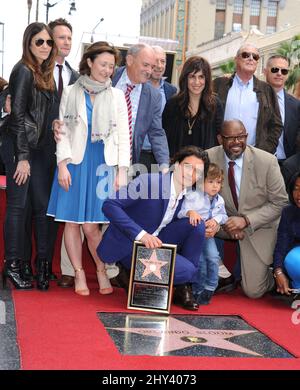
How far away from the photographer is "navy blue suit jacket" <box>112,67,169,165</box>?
542cm

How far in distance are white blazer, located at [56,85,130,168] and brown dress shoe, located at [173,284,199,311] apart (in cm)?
102

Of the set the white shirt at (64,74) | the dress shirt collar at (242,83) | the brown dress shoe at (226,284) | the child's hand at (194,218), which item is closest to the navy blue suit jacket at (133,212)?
the child's hand at (194,218)

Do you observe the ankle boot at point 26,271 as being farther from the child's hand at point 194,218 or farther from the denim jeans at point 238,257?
the denim jeans at point 238,257

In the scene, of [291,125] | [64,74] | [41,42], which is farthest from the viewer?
[291,125]

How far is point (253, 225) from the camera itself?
527cm

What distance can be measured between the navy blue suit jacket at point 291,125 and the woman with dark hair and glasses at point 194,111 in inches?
33.2

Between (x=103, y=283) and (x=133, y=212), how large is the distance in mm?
671

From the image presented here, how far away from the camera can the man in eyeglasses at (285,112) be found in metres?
6.29

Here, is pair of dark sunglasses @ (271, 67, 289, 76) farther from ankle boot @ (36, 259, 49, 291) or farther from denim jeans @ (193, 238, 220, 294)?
ankle boot @ (36, 259, 49, 291)

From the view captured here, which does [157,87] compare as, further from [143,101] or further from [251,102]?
[143,101]

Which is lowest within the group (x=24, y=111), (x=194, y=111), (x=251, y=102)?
(x=24, y=111)

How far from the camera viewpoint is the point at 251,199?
5.41 meters

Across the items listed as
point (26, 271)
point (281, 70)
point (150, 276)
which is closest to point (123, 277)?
point (150, 276)
